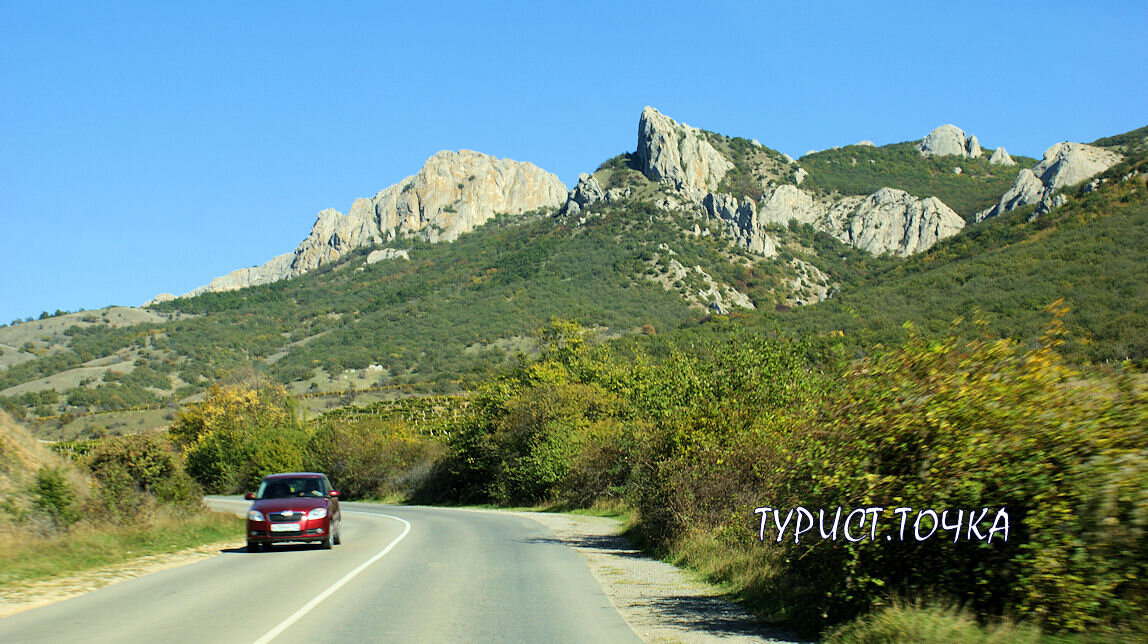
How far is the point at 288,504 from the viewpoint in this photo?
671 inches

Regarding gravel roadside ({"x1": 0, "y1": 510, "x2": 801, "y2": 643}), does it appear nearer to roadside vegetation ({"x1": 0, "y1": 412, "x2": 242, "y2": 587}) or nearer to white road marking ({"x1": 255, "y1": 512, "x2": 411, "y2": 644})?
roadside vegetation ({"x1": 0, "y1": 412, "x2": 242, "y2": 587})

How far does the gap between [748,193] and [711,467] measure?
5420 inches

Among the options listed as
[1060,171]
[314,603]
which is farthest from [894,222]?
[314,603]

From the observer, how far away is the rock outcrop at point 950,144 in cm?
16188

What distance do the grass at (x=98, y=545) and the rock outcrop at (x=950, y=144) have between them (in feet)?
550

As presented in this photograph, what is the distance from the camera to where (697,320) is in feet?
312

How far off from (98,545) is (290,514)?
3.42 meters

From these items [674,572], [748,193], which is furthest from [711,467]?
[748,193]

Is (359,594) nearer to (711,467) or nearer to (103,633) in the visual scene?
(103,633)

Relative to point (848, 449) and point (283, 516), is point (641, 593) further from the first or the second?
point (283, 516)

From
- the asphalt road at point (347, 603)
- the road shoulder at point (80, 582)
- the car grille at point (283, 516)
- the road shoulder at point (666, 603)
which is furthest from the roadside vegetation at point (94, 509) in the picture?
the road shoulder at point (666, 603)

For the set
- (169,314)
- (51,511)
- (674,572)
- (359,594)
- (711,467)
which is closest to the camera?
(359,594)

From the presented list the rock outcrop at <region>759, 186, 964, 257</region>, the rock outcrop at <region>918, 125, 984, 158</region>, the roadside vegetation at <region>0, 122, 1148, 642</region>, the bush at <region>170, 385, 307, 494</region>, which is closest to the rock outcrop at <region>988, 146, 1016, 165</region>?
the rock outcrop at <region>918, 125, 984, 158</region>

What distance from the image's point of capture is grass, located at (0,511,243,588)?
12.9 metres
